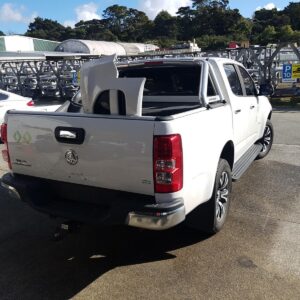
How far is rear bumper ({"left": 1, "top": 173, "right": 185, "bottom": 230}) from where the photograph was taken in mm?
3160

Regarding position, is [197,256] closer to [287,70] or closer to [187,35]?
[287,70]

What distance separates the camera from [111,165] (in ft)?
10.8

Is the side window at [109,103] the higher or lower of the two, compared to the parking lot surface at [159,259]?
higher

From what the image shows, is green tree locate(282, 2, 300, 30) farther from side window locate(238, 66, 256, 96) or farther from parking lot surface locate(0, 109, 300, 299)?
parking lot surface locate(0, 109, 300, 299)

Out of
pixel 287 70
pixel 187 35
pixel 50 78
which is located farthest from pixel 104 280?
pixel 187 35

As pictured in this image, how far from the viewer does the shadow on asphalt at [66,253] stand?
3.42m

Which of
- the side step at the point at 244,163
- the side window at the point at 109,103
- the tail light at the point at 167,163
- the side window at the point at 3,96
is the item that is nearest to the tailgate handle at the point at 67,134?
the side window at the point at 109,103

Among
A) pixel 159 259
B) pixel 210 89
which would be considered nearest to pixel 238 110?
pixel 210 89

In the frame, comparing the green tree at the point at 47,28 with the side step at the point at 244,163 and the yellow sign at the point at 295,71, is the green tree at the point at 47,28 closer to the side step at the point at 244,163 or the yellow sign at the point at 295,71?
the yellow sign at the point at 295,71

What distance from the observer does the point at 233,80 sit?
528 centimetres

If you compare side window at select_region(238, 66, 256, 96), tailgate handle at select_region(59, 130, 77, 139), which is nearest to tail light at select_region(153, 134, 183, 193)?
tailgate handle at select_region(59, 130, 77, 139)

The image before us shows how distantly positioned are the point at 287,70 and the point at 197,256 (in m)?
12.7

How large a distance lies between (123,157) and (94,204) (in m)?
0.65

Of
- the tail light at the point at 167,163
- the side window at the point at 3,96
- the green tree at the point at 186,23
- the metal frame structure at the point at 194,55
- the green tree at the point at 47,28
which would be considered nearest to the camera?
the tail light at the point at 167,163
